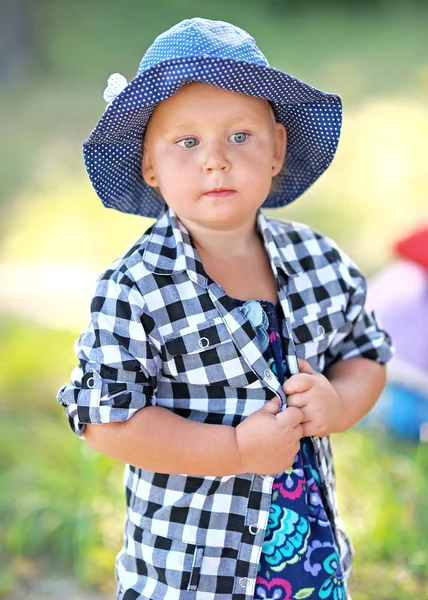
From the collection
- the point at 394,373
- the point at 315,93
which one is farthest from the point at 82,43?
the point at 315,93

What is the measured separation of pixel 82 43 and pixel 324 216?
322 centimetres

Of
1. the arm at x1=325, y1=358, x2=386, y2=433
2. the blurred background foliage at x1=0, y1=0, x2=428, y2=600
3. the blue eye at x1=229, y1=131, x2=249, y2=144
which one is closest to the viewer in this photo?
the blue eye at x1=229, y1=131, x2=249, y2=144

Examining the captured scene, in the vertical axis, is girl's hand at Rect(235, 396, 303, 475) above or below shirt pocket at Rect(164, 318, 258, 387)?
below

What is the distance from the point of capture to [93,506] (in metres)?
2.48

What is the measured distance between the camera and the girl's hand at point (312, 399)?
153cm

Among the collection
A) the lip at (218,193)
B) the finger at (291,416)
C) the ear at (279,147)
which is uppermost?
the ear at (279,147)

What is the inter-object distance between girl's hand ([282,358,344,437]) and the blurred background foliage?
0.85 meters

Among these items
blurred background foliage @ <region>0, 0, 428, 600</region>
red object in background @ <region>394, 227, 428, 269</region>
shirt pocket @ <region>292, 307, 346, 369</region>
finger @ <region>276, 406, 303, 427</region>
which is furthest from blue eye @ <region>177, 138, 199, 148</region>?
red object in background @ <region>394, 227, 428, 269</region>

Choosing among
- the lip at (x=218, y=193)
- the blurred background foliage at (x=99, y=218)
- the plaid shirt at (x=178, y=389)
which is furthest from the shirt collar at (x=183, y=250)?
the blurred background foliage at (x=99, y=218)

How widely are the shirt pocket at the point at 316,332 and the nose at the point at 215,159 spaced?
31 centimetres

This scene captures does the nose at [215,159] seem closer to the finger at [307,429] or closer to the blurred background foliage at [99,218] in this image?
the finger at [307,429]

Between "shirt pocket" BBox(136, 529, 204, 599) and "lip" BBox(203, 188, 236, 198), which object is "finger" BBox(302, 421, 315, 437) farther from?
"lip" BBox(203, 188, 236, 198)

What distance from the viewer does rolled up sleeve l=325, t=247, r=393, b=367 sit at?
1.71 metres

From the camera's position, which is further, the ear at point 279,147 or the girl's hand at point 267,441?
the ear at point 279,147
